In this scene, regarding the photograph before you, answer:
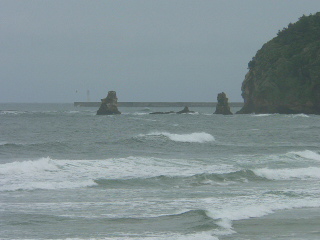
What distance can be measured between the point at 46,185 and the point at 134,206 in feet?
12.7

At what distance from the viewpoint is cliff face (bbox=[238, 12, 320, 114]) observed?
223 ft

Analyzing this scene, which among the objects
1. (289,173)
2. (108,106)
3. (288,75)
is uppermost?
(288,75)

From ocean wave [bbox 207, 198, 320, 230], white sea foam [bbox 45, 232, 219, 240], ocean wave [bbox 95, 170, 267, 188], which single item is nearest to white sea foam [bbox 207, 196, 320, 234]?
ocean wave [bbox 207, 198, 320, 230]

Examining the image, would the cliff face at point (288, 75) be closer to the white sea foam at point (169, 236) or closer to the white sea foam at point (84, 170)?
the white sea foam at point (84, 170)

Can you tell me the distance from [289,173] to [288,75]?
5092 cm

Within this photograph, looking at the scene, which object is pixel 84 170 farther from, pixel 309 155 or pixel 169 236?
pixel 309 155

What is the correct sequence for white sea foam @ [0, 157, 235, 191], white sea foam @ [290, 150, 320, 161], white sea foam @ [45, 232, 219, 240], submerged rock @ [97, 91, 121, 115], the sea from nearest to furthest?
white sea foam @ [45, 232, 219, 240], the sea, white sea foam @ [0, 157, 235, 191], white sea foam @ [290, 150, 320, 161], submerged rock @ [97, 91, 121, 115]

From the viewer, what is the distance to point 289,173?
20500 mm

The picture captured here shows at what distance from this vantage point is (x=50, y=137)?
36.4 m

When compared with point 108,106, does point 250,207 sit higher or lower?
lower

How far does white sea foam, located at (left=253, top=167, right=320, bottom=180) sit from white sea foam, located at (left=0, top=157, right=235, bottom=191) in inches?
49.7

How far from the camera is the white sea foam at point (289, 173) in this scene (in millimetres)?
19766

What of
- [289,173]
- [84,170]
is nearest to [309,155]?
[289,173]

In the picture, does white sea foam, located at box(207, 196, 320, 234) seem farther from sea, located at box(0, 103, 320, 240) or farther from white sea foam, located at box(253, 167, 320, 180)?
white sea foam, located at box(253, 167, 320, 180)
